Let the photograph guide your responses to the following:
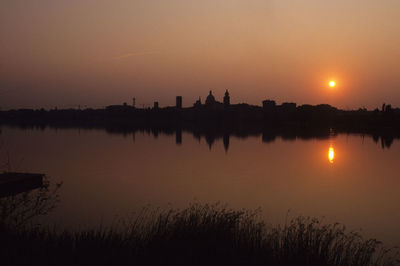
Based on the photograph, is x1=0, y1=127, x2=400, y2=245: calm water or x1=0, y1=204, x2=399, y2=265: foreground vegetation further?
x1=0, y1=127, x2=400, y2=245: calm water

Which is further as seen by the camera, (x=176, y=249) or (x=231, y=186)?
(x=231, y=186)

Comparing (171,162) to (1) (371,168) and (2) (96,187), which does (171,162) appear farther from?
(1) (371,168)

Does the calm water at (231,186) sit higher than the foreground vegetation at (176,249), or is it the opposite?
the foreground vegetation at (176,249)

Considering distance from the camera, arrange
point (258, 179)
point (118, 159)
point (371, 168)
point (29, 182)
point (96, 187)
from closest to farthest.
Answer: point (29, 182)
point (96, 187)
point (258, 179)
point (371, 168)
point (118, 159)

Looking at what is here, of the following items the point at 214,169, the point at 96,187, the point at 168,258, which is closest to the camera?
the point at 168,258

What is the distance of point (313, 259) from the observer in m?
11.1

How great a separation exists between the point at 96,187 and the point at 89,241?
2288 centimetres

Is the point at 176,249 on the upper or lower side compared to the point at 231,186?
upper

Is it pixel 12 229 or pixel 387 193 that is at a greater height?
pixel 12 229

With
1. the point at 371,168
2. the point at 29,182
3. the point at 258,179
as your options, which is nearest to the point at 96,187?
the point at 29,182

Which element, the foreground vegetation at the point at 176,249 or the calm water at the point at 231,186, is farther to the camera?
the calm water at the point at 231,186

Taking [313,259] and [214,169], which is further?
[214,169]

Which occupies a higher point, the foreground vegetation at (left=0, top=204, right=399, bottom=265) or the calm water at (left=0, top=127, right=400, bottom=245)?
the foreground vegetation at (left=0, top=204, right=399, bottom=265)

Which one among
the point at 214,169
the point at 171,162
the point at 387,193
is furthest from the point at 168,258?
the point at 171,162
